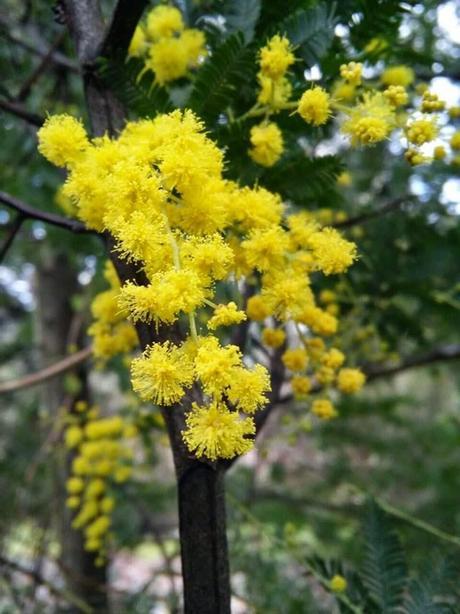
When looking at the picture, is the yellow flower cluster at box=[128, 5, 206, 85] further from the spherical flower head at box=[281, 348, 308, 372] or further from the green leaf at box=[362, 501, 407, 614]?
the green leaf at box=[362, 501, 407, 614]

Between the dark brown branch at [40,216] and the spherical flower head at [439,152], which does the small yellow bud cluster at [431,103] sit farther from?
the dark brown branch at [40,216]

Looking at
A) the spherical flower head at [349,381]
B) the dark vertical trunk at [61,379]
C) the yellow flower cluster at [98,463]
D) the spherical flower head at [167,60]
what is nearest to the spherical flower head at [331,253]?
the spherical flower head at [349,381]

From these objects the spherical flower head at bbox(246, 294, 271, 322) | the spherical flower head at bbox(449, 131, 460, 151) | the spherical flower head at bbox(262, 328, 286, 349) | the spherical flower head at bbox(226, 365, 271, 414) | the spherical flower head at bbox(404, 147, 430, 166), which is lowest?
the spherical flower head at bbox(226, 365, 271, 414)

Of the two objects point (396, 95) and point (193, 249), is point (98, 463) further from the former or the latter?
point (396, 95)

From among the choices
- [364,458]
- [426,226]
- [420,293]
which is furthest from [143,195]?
[364,458]

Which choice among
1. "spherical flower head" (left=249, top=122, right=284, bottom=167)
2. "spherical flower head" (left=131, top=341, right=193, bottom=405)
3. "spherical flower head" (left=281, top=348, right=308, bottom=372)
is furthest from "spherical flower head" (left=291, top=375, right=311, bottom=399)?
"spherical flower head" (left=131, top=341, right=193, bottom=405)
